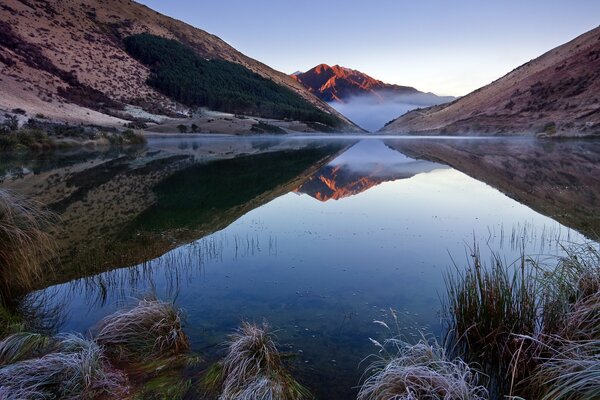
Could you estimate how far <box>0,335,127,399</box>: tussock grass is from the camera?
3949 mm

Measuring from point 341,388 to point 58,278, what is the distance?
6564 millimetres

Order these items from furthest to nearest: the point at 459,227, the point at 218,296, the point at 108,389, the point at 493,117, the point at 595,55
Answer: the point at 493,117 → the point at 595,55 → the point at 459,227 → the point at 218,296 → the point at 108,389

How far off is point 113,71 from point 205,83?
35309mm

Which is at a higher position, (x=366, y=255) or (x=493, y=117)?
(x=493, y=117)

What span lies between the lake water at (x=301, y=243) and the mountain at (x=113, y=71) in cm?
5181

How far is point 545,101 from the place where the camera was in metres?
75.8

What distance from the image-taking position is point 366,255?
10.1 m

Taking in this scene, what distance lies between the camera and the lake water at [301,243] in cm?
654

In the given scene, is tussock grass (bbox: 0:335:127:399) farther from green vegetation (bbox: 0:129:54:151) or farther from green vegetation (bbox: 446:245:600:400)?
green vegetation (bbox: 0:129:54:151)

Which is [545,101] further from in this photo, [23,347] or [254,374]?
[23,347]

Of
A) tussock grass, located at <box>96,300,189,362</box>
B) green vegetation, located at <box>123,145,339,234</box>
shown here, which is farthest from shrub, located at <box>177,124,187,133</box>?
tussock grass, located at <box>96,300,189,362</box>

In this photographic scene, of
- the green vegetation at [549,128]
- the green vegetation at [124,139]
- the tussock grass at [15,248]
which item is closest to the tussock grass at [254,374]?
the tussock grass at [15,248]

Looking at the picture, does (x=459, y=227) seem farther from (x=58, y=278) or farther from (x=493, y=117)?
(x=493, y=117)

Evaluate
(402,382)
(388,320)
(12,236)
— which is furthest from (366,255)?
(12,236)
